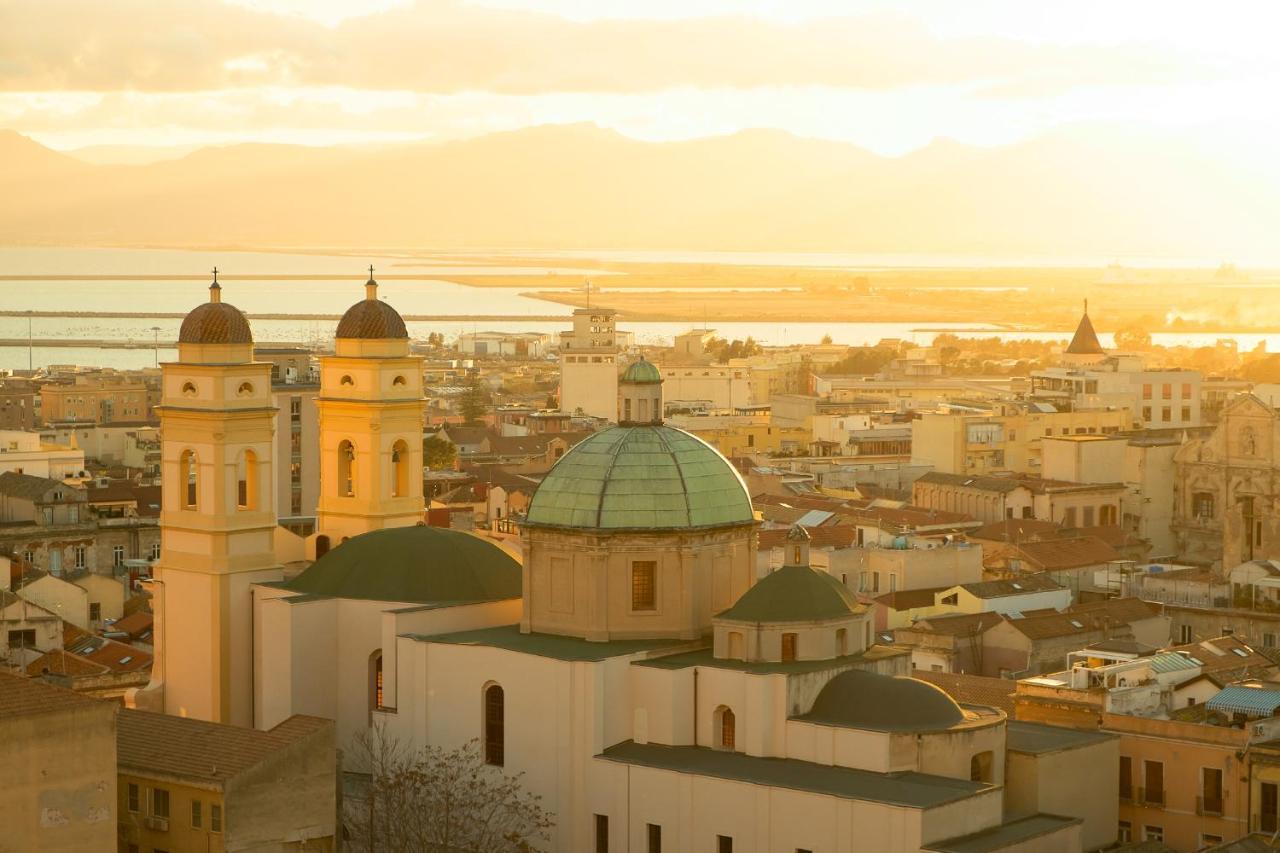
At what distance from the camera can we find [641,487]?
3506cm

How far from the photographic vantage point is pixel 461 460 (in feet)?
291

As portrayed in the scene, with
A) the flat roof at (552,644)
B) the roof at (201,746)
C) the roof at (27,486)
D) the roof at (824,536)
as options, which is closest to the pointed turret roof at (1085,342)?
the roof at (824,536)

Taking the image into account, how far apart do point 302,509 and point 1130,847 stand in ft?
129

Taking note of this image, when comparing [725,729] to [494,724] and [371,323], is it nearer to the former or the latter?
[494,724]

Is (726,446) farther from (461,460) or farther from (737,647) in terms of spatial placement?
(737,647)

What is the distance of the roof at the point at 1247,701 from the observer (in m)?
36.8

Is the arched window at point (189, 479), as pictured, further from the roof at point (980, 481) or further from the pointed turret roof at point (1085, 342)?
the pointed turret roof at point (1085, 342)

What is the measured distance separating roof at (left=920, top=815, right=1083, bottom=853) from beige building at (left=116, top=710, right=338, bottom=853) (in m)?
7.73

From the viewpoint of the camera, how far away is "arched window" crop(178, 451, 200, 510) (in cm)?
3959

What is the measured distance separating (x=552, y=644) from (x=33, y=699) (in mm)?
8263

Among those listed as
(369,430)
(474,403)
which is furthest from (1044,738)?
(474,403)

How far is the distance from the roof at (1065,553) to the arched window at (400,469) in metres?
19.9

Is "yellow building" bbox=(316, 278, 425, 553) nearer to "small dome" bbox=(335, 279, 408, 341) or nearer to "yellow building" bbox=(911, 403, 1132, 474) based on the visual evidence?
"small dome" bbox=(335, 279, 408, 341)

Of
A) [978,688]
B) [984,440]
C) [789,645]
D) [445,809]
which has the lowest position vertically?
[445,809]
